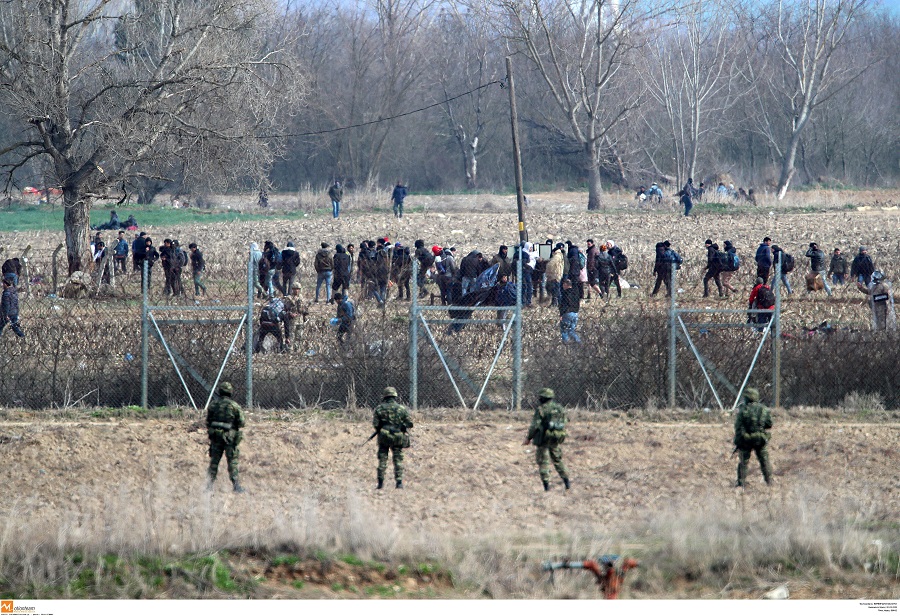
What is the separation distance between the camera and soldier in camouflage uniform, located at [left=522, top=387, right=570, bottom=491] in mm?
10766

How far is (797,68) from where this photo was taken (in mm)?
52000

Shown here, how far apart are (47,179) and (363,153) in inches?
1558

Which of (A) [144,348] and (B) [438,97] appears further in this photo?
(B) [438,97]

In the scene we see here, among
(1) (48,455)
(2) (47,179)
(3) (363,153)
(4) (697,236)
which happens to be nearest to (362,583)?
(1) (48,455)

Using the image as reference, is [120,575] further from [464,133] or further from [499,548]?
[464,133]

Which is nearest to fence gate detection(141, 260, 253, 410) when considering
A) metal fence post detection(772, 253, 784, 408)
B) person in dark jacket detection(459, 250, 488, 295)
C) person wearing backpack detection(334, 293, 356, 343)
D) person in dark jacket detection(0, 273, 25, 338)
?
person wearing backpack detection(334, 293, 356, 343)

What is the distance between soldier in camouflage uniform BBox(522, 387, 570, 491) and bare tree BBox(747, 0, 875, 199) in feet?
134

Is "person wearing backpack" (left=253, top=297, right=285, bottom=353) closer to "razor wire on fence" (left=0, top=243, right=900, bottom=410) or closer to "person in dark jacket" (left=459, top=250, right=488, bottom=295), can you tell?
"razor wire on fence" (left=0, top=243, right=900, bottom=410)

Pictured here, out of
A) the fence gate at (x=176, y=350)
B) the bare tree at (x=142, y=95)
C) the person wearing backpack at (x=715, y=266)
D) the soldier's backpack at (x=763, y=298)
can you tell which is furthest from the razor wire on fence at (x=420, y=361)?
the bare tree at (x=142, y=95)

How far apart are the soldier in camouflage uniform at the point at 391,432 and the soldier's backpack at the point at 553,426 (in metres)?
1.36

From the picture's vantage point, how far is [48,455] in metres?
11.8

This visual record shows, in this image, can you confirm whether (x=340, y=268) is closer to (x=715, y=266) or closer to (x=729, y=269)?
(x=715, y=266)

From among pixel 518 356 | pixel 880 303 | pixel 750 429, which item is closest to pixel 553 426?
pixel 750 429

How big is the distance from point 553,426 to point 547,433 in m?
0.10
